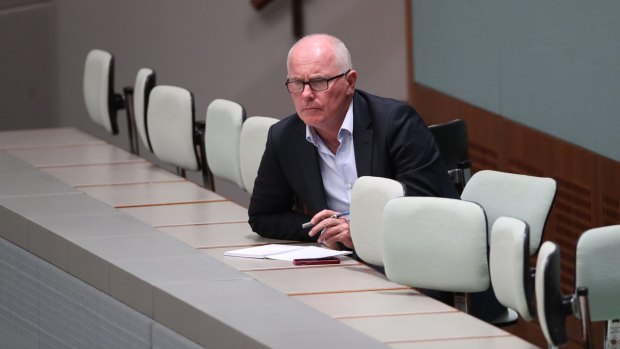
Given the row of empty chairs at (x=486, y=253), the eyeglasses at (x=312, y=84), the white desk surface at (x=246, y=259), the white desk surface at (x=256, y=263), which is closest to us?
the row of empty chairs at (x=486, y=253)

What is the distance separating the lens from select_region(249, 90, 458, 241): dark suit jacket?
14.4 feet

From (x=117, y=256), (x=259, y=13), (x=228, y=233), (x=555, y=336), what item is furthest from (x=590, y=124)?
(x=259, y=13)

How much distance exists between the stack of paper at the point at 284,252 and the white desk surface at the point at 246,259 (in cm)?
5

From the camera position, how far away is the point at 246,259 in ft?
14.2

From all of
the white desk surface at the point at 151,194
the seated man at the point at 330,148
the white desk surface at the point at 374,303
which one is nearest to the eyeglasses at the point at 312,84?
the seated man at the point at 330,148

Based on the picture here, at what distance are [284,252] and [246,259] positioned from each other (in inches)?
5.6

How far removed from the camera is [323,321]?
3455 mm

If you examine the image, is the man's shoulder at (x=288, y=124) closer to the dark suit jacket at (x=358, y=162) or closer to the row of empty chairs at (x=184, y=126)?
the dark suit jacket at (x=358, y=162)

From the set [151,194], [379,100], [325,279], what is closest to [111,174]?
[151,194]

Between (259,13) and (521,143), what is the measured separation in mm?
2871

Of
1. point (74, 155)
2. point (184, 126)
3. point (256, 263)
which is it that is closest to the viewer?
point (256, 263)

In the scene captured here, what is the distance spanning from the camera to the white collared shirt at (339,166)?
450 centimetres

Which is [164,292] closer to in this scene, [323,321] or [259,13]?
[323,321]

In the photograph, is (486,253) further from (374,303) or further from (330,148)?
(330,148)
